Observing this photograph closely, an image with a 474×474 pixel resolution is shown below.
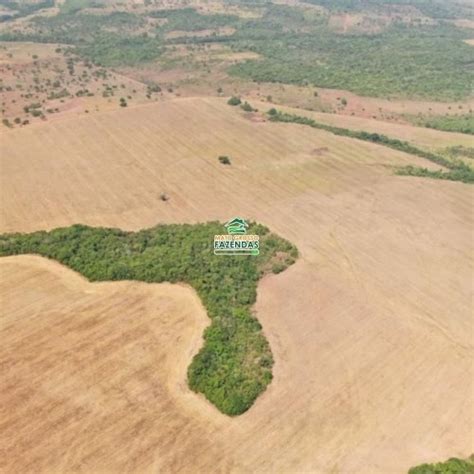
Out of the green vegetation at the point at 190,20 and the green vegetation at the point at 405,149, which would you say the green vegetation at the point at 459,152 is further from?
the green vegetation at the point at 190,20

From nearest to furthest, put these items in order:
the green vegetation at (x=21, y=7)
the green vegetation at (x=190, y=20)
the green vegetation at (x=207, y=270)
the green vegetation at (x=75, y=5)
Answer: the green vegetation at (x=207, y=270) → the green vegetation at (x=190, y=20) → the green vegetation at (x=21, y=7) → the green vegetation at (x=75, y=5)

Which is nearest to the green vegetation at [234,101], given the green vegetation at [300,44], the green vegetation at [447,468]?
the green vegetation at [300,44]

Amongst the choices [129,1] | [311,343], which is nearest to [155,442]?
[311,343]

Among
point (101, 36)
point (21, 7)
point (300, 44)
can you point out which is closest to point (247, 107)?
point (300, 44)

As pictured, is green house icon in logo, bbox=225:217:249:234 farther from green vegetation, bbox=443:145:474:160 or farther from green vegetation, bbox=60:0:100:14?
green vegetation, bbox=60:0:100:14

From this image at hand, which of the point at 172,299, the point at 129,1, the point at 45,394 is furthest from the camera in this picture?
the point at 129,1

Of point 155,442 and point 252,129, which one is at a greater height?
point 155,442

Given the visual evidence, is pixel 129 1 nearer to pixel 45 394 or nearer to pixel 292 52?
pixel 292 52
